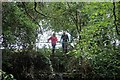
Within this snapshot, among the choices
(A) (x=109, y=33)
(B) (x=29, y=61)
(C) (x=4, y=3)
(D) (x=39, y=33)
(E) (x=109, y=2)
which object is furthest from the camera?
(D) (x=39, y=33)

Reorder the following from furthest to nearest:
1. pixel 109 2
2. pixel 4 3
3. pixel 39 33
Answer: pixel 39 33 < pixel 4 3 < pixel 109 2

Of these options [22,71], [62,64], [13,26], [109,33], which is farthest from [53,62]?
[109,33]

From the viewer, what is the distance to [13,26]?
7.59 meters

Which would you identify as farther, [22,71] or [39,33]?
[39,33]

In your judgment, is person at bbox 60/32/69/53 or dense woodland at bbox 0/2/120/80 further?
person at bbox 60/32/69/53

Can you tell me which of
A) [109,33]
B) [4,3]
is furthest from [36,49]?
[109,33]

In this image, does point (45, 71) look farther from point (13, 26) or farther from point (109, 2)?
point (109, 2)

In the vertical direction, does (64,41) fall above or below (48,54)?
above

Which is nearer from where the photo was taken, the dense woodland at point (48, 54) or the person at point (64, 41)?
the dense woodland at point (48, 54)

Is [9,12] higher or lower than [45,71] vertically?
higher

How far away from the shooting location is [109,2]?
5.25m

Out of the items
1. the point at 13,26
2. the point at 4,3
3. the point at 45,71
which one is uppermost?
the point at 4,3

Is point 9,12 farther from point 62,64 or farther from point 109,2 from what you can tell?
point 109,2

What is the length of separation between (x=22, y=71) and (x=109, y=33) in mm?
2380
